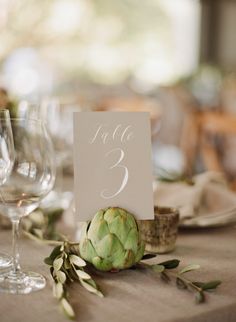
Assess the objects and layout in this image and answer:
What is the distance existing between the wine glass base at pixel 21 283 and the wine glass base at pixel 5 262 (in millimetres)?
33

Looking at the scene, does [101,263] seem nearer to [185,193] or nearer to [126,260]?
[126,260]

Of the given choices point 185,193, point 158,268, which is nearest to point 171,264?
point 158,268

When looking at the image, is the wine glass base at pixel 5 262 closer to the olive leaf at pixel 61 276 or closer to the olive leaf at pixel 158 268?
the olive leaf at pixel 61 276

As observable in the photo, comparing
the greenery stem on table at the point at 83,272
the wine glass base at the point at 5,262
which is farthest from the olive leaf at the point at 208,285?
the wine glass base at the point at 5,262

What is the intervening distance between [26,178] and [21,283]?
150 millimetres

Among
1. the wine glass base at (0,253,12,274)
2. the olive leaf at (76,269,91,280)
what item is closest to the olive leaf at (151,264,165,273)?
the olive leaf at (76,269,91,280)

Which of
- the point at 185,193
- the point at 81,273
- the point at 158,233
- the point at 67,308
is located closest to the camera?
the point at 67,308

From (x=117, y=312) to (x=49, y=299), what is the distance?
0.31 feet

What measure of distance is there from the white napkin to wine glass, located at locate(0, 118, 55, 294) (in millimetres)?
355

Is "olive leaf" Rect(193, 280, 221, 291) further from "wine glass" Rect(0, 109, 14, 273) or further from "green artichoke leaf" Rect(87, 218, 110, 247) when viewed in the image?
"wine glass" Rect(0, 109, 14, 273)

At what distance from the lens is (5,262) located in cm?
91

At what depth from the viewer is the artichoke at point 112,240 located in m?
0.83

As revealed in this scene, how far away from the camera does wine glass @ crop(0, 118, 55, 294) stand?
844 millimetres

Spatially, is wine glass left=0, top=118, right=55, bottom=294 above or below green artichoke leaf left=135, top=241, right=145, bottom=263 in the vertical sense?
above
